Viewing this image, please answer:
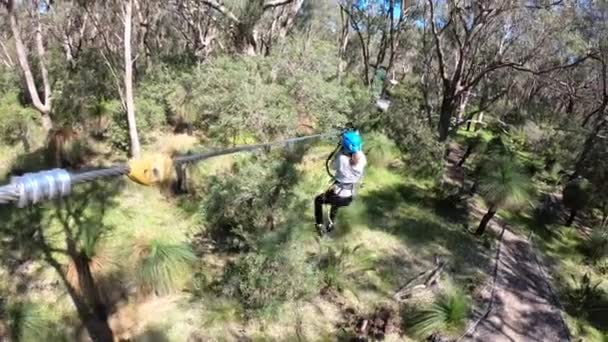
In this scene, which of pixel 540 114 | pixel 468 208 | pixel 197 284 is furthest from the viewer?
pixel 540 114

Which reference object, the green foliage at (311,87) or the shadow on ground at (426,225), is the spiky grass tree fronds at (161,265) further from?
the green foliage at (311,87)

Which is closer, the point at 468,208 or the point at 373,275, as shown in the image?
the point at 373,275

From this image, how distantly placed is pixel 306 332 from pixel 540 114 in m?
33.0

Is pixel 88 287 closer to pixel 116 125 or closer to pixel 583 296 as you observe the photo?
pixel 116 125

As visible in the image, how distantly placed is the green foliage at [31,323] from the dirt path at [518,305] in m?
7.91

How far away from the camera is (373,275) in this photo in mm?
10602

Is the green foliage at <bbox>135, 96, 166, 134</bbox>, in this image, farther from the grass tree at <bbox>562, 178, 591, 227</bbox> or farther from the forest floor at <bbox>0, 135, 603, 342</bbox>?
the grass tree at <bbox>562, 178, 591, 227</bbox>

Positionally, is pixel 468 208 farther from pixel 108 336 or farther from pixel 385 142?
pixel 108 336

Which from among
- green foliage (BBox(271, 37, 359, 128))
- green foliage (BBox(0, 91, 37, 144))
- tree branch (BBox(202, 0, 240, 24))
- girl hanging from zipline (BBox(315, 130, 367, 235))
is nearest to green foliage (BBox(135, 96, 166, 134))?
green foliage (BBox(0, 91, 37, 144))

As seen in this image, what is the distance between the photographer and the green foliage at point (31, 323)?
7.81 metres

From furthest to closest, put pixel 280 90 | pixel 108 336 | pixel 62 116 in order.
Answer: pixel 62 116
pixel 280 90
pixel 108 336

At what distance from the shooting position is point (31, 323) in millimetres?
7914

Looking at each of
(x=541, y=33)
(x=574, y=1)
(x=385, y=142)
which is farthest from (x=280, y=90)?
(x=541, y=33)

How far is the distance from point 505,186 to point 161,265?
8.25 m
